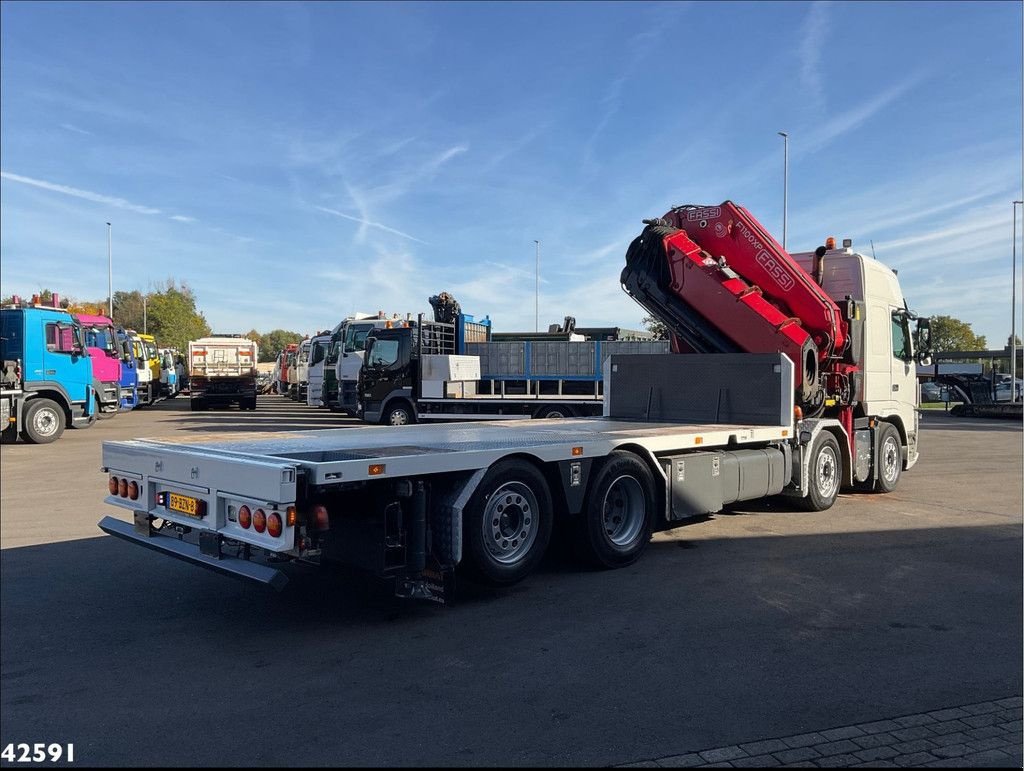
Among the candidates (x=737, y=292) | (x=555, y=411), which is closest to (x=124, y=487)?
(x=737, y=292)

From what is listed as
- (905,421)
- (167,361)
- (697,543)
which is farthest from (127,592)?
(167,361)

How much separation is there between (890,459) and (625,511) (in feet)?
20.1

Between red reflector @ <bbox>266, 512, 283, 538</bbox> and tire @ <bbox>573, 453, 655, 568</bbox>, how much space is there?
9.40 feet

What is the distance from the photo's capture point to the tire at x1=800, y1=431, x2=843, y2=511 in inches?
392

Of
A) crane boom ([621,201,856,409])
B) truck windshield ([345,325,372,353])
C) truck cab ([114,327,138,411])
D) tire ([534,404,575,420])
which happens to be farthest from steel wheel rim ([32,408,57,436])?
crane boom ([621,201,856,409])

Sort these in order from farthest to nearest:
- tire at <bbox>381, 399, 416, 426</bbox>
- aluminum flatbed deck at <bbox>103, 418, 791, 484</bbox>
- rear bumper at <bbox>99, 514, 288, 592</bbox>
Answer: tire at <bbox>381, 399, 416, 426</bbox> → aluminum flatbed deck at <bbox>103, 418, 791, 484</bbox> → rear bumper at <bbox>99, 514, 288, 592</bbox>

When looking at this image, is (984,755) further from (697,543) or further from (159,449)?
(159,449)

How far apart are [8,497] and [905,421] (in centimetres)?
1318

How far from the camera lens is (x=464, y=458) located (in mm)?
5797

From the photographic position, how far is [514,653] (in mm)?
5070

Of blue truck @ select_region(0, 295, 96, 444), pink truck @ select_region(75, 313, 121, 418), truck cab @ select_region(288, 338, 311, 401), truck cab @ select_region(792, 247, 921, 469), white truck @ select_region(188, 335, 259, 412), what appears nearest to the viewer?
truck cab @ select_region(792, 247, 921, 469)

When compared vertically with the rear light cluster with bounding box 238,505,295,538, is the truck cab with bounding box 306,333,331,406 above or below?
above

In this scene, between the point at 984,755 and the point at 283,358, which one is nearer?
the point at 984,755

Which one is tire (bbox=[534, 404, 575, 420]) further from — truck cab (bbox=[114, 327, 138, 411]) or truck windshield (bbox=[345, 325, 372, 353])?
truck cab (bbox=[114, 327, 138, 411])
